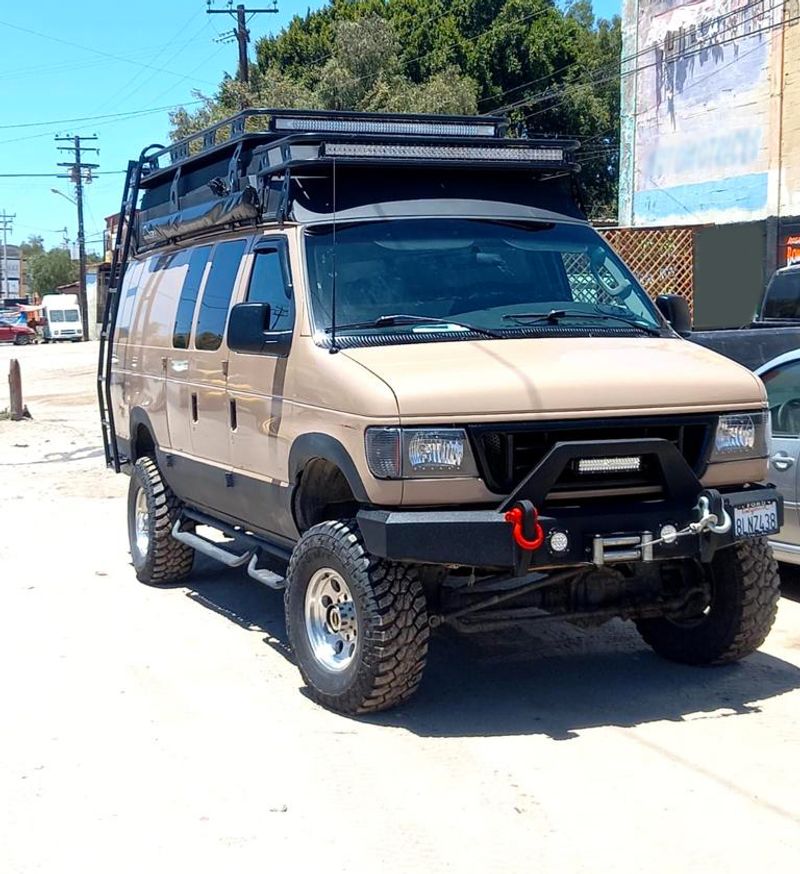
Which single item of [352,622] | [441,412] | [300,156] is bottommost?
[352,622]

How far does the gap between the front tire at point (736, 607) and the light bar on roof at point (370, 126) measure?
301 cm

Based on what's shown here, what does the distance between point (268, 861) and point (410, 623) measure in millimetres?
1387

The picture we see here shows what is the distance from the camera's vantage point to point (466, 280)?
6031mm

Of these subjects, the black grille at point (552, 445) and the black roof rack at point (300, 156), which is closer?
the black grille at point (552, 445)

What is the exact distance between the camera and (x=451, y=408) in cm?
489

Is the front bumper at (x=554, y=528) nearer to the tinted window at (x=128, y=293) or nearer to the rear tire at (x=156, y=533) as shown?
the rear tire at (x=156, y=533)

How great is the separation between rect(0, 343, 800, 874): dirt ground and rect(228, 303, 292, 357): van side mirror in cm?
166

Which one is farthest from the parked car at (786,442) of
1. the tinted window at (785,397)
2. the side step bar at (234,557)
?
the side step bar at (234,557)

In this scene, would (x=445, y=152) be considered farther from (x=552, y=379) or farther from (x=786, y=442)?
(x=786, y=442)

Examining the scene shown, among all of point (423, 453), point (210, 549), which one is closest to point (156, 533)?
point (210, 549)

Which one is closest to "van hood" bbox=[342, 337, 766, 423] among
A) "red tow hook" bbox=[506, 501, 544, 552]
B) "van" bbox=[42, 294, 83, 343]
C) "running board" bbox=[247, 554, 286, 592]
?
"red tow hook" bbox=[506, 501, 544, 552]

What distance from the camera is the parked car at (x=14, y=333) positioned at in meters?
65.4

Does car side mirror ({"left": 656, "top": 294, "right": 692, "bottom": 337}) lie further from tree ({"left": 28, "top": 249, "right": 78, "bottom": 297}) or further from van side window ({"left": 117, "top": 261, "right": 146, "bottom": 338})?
tree ({"left": 28, "top": 249, "right": 78, "bottom": 297})

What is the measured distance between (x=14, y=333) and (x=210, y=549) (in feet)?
203
